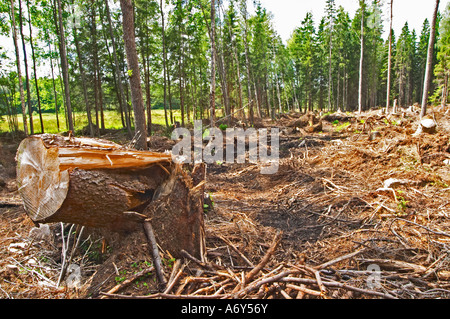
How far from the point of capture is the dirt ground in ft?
8.23

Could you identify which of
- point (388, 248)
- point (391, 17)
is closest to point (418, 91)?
point (391, 17)

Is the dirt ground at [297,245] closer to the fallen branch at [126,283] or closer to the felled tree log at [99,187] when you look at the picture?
the fallen branch at [126,283]

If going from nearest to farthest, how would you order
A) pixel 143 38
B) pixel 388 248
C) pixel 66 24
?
pixel 388 248 < pixel 66 24 < pixel 143 38

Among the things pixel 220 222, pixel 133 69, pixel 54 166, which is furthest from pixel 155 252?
pixel 133 69

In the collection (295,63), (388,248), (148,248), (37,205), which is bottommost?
(388,248)

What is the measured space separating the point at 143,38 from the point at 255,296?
22337 millimetres

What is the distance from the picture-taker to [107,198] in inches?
105

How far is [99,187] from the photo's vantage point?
261 centimetres

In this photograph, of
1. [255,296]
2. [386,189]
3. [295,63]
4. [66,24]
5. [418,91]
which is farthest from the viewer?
[418,91]

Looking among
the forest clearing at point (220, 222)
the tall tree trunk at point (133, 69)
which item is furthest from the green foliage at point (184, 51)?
the forest clearing at point (220, 222)

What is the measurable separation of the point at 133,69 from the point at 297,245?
15.6 ft

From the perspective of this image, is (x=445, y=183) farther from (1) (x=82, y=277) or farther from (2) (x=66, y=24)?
(2) (x=66, y=24)

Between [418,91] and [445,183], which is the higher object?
[418,91]

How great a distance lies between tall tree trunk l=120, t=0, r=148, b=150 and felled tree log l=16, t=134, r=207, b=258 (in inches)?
104
